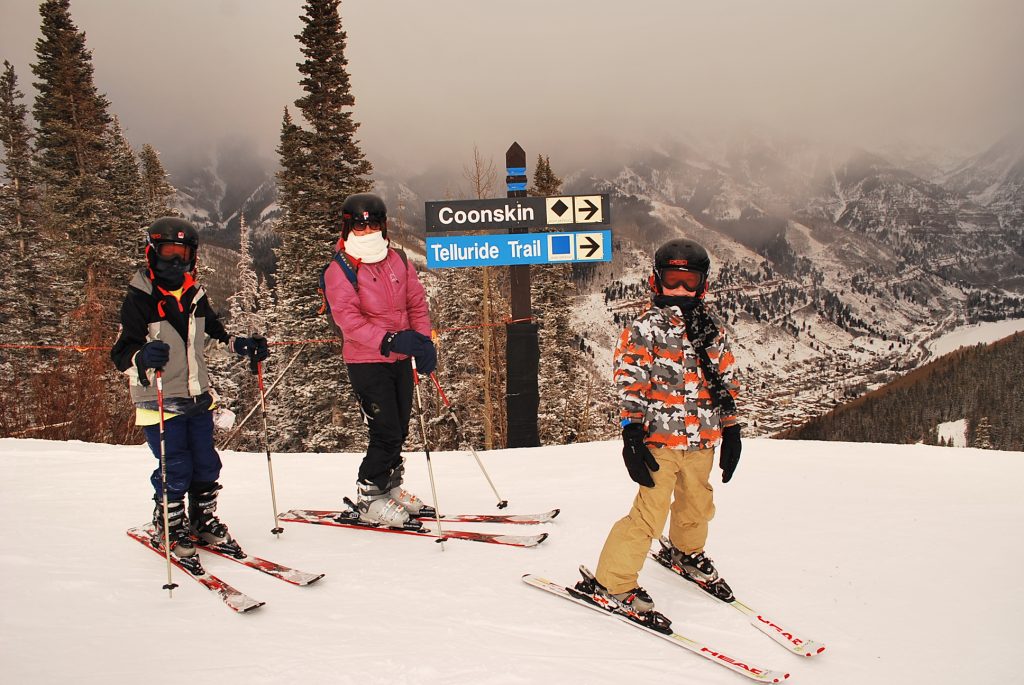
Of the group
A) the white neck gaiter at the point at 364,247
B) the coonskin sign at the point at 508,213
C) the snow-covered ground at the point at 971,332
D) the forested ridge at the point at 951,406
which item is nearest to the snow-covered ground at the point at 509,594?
the white neck gaiter at the point at 364,247

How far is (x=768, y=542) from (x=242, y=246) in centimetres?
4569

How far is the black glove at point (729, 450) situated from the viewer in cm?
306

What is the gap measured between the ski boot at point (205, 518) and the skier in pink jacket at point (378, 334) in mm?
973

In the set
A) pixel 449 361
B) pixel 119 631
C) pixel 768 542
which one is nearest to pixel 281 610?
pixel 119 631

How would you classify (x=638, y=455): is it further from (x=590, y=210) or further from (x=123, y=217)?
(x=123, y=217)

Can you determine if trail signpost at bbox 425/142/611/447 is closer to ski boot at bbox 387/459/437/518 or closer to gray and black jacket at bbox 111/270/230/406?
ski boot at bbox 387/459/437/518

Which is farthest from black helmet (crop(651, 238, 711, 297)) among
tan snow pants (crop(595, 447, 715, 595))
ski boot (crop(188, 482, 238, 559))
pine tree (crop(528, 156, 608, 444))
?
pine tree (crop(528, 156, 608, 444))

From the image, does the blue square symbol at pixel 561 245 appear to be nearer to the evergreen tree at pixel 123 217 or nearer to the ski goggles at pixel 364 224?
the ski goggles at pixel 364 224

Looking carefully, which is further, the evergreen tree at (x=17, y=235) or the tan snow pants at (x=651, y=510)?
the evergreen tree at (x=17, y=235)

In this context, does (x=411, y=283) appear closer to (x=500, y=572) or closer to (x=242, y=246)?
(x=500, y=572)

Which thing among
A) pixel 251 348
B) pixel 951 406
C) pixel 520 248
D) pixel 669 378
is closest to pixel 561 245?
pixel 520 248

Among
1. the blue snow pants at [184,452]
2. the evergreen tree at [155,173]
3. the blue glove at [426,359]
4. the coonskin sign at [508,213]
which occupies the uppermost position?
the evergreen tree at [155,173]

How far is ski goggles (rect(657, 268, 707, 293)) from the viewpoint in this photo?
3082mm

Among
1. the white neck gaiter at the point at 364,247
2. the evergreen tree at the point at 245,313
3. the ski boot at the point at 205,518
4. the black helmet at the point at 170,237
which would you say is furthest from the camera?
the evergreen tree at the point at 245,313
